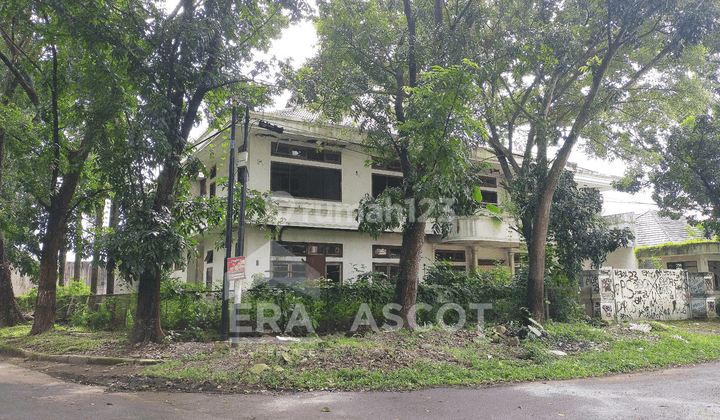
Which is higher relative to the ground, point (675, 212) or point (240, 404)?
point (675, 212)

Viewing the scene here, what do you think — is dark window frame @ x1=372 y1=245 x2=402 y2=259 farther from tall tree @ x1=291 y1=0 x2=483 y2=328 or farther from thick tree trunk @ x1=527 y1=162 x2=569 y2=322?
thick tree trunk @ x1=527 y1=162 x2=569 y2=322

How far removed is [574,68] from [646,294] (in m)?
9.08

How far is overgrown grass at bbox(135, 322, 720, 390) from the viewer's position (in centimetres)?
780

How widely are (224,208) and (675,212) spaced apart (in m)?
17.2

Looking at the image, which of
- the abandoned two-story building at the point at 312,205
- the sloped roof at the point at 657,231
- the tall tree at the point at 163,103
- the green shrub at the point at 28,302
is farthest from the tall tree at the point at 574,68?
the green shrub at the point at 28,302

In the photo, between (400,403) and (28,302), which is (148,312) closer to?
(400,403)

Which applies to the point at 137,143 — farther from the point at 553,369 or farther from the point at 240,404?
the point at 553,369

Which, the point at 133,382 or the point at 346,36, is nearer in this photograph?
the point at 133,382

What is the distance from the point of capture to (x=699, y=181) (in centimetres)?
1659

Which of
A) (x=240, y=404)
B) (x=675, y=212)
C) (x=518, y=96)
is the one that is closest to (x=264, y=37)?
(x=518, y=96)

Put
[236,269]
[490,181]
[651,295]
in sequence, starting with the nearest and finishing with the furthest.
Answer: [236,269], [651,295], [490,181]

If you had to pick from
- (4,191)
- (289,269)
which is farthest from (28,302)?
(289,269)

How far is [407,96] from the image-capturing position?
1311 centimetres

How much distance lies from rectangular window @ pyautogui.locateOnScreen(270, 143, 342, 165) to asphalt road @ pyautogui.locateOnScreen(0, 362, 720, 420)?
11555 millimetres
